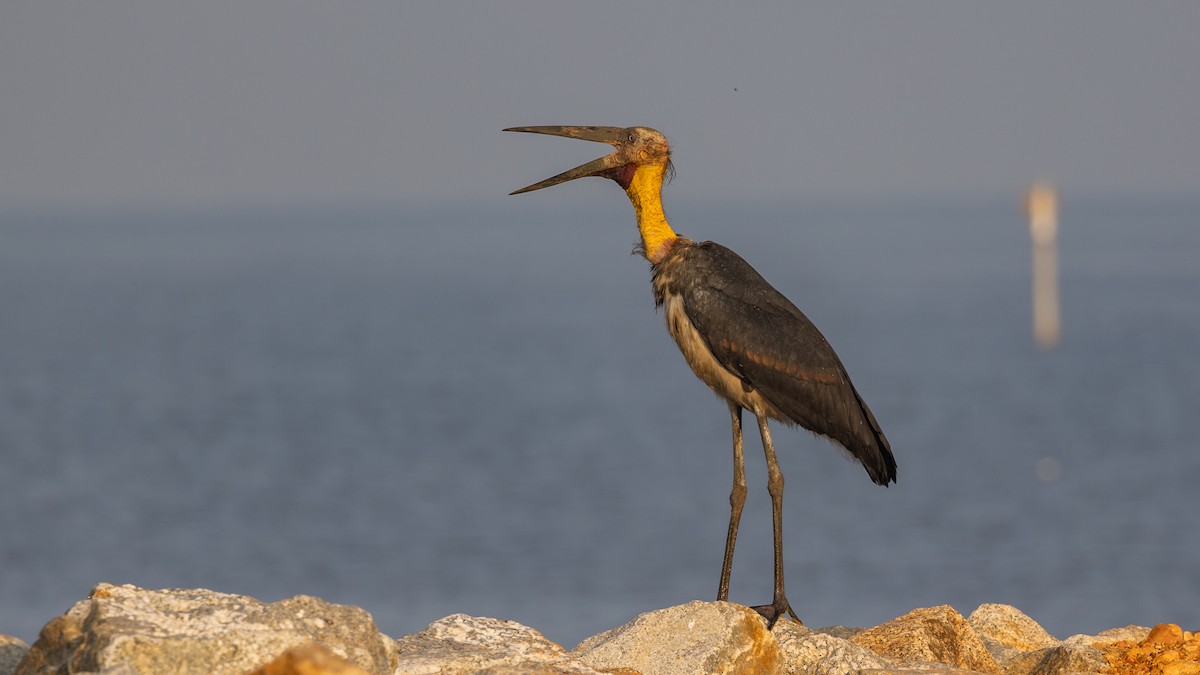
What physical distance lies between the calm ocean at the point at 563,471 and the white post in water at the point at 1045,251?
1501mm

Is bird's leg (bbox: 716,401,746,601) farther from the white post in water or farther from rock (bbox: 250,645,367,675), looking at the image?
the white post in water

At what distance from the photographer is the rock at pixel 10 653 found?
802 centimetres

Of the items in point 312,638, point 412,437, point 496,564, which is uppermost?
point 412,437

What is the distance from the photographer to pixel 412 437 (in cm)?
5769

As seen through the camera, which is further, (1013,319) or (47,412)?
(1013,319)

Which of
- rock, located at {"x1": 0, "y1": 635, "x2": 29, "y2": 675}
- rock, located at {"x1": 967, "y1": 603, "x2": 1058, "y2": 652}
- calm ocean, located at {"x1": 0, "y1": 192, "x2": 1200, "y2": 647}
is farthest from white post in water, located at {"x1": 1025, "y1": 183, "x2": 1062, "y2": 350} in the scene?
rock, located at {"x1": 0, "y1": 635, "x2": 29, "y2": 675}

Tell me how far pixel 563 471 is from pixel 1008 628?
38.3 m

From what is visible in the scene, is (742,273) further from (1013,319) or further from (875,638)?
(1013,319)

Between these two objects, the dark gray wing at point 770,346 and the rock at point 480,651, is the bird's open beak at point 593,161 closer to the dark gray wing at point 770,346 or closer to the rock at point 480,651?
the dark gray wing at point 770,346

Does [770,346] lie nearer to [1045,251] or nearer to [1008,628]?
[1008,628]

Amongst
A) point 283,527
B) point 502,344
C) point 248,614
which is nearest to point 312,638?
point 248,614

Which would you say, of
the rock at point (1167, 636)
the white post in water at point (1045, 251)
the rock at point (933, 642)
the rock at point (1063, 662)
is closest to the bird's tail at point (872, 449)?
the rock at point (933, 642)

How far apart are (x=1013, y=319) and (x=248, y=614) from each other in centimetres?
11224

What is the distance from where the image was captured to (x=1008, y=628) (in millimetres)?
11273
